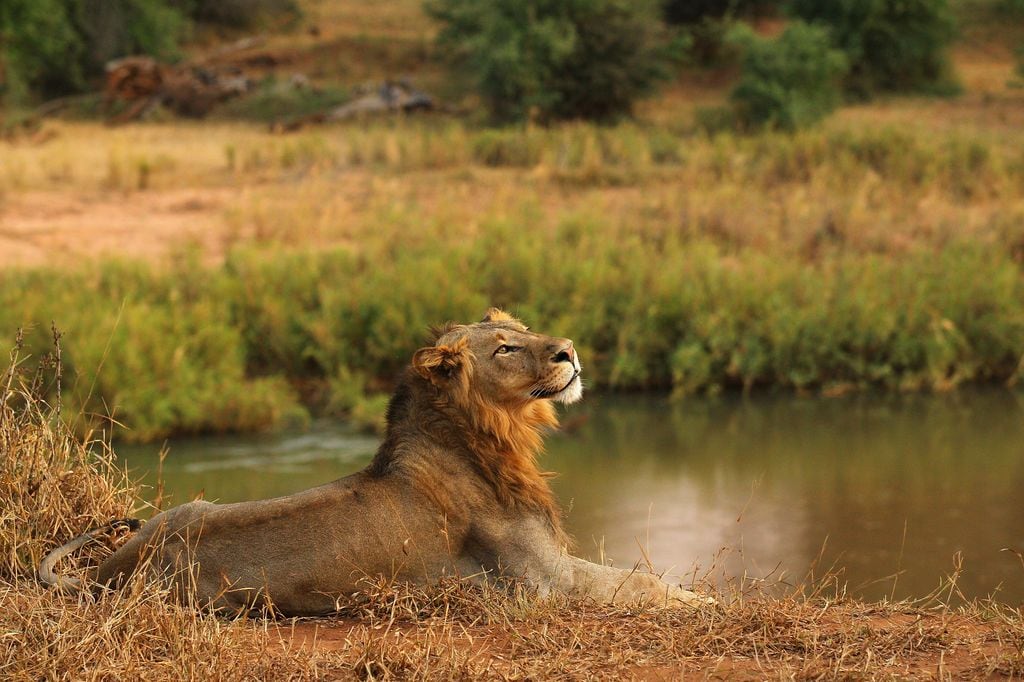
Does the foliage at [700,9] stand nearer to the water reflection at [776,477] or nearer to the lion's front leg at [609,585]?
the water reflection at [776,477]

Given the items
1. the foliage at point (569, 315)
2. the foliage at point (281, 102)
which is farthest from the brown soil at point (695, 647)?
the foliage at point (281, 102)

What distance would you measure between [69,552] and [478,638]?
1680 millimetres

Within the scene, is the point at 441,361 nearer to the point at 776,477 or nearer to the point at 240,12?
the point at 776,477

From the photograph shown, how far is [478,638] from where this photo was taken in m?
4.81

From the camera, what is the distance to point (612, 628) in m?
4.82

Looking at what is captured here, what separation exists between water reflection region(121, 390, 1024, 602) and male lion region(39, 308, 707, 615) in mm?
3208

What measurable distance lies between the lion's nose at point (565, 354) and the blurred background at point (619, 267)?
1.12 metres

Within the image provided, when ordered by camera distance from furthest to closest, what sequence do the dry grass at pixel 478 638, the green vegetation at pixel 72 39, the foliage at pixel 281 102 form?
the green vegetation at pixel 72 39, the foliage at pixel 281 102, the dry grass at pixel 478 638

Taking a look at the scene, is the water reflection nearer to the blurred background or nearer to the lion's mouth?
the blurred background

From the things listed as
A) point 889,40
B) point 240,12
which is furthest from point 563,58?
point 240,12

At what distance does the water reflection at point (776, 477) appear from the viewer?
9.45 m

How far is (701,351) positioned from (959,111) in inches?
485

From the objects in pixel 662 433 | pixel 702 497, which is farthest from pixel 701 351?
pixel 702 497

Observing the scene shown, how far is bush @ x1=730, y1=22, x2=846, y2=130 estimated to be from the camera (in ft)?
73.2
